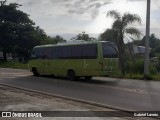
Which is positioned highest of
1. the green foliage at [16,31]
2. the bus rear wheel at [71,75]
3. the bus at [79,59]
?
the green foliage at [16,31]

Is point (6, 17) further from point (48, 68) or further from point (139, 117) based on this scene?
point (139, 117)

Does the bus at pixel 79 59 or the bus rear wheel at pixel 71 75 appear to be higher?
the bus at pixel 79 59

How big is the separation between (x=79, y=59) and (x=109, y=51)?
2242mm

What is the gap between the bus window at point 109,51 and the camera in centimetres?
2430

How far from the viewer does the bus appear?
2425 cm

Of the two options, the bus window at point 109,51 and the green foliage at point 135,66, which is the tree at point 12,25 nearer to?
the green foliage at point 135,66

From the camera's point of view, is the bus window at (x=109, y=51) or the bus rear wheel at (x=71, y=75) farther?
the bus rear wheel at (x=71, y=75)

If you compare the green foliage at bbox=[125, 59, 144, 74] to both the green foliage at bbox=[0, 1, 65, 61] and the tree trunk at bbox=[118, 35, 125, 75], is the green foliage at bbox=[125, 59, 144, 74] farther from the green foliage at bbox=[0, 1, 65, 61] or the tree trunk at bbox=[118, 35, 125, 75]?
the green foliage at bbox=[0, 1, 65, 61]

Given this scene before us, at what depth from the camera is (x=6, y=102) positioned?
13383 millimetres

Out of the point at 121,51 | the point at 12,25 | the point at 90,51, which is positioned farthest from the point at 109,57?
the point at 12,25

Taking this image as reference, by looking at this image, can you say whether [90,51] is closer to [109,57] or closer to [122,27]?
[109,57]

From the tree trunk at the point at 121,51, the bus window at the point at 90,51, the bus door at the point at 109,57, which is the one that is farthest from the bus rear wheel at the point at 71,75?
the tree trunk at the point at 121,51

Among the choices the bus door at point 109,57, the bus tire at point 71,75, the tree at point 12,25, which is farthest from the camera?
the tree at point 12,25

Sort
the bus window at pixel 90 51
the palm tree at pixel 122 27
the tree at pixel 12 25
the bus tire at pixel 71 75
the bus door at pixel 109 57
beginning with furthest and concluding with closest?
the tree at pixel 12 25 < the palm tree at pixel 122 27 < the bus tire at pixel 71 75 < the bus window at pixel 90 51 < the bus door at pixel 109 57
